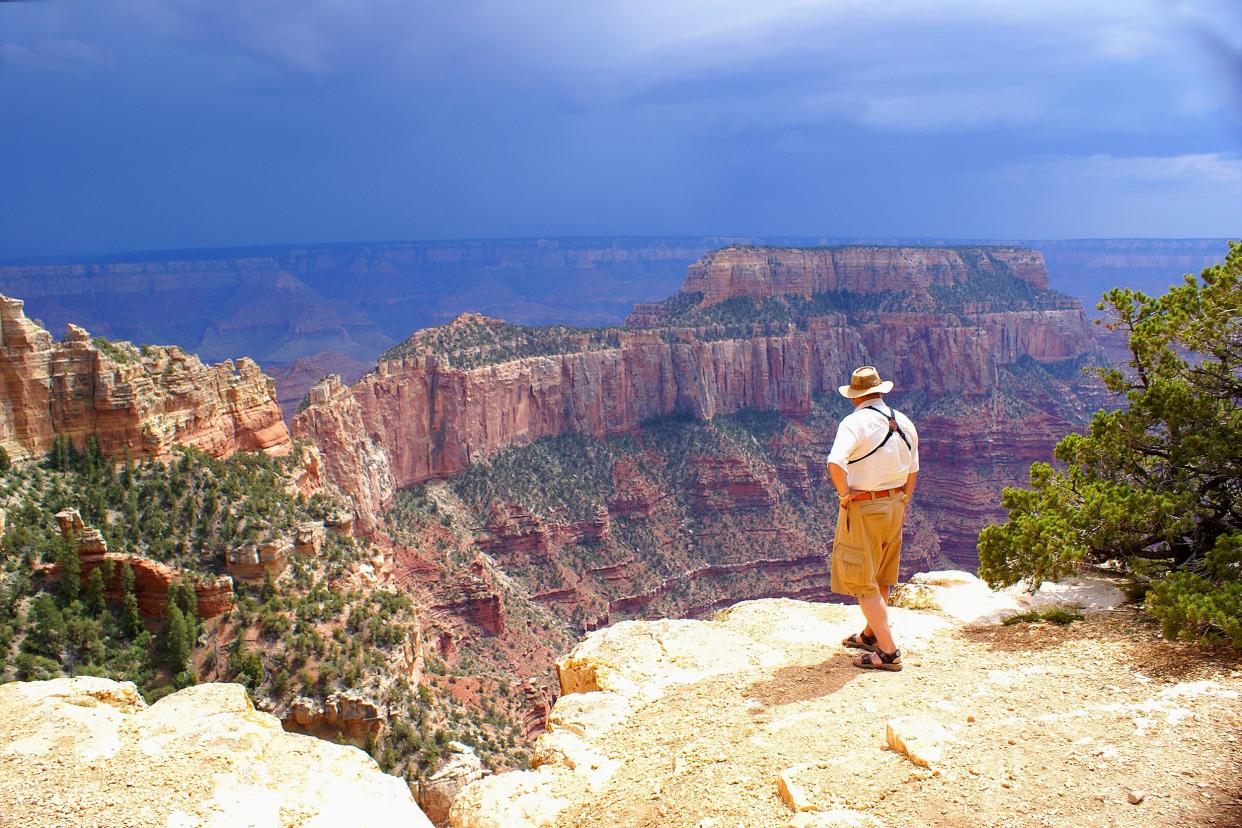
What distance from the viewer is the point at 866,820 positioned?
6.23 m

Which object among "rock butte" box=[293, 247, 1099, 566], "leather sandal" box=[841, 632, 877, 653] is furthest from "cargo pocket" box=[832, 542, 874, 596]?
"rock butte" box=[293, 247, 1099, 566]

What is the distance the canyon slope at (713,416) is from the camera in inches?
2018

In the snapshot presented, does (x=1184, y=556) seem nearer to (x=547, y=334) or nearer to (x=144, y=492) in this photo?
(x=144, y=492)

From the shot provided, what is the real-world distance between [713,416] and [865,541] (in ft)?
202

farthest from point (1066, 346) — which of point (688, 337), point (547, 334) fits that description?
point (547, 334)

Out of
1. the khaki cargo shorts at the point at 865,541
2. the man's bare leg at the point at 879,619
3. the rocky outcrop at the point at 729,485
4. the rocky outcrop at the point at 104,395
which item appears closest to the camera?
the khaki cargo shorts at the point at 865,541

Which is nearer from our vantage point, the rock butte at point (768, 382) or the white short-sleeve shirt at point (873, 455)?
the white short-sleeve shirt at point (873, 455)

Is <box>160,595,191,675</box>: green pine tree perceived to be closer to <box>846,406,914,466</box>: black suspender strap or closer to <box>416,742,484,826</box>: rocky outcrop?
<box>416,742,484,826</box>: rocky outcrop

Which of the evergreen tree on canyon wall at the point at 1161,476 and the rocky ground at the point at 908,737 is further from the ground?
the evergreen tree on canyon wall at the point at 1161,476

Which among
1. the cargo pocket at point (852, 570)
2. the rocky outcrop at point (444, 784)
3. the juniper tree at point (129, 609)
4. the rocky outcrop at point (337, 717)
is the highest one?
the cargo pocket at point (852, 570)

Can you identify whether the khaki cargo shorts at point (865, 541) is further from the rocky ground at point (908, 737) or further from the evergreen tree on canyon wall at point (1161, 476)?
the evergreen tree on canyon wall at point (1161, 476)

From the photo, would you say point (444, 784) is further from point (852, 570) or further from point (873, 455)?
point (873, 455)

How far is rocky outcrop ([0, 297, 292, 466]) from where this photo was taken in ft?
71.4

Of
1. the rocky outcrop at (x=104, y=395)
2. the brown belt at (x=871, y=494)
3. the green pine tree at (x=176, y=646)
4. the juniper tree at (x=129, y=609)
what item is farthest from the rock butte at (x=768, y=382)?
the brown belt at (x=871, y=494)
